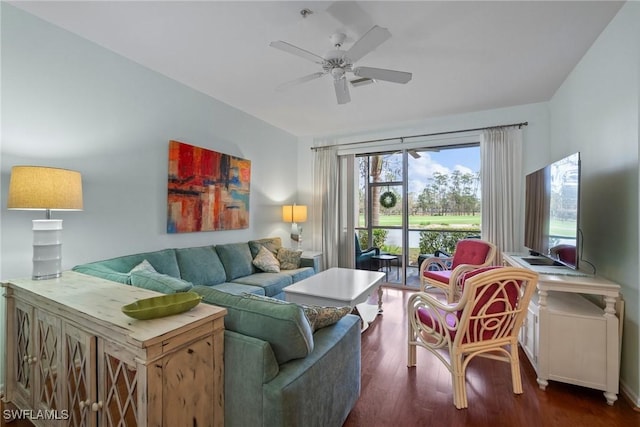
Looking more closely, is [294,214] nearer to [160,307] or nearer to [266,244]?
[266,244]

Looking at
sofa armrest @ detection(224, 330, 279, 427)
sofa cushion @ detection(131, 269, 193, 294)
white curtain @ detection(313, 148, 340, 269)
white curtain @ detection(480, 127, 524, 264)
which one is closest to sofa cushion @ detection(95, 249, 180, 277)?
sofa cushion @ detection(131, 269, 193, 294)

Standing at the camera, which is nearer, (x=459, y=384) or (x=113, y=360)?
(x=113, y=360)

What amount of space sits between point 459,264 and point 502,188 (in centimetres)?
128

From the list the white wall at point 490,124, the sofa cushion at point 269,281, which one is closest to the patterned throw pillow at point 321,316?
the sofa cushion at point 269,281

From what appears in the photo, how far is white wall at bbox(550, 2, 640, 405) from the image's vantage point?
1.93m

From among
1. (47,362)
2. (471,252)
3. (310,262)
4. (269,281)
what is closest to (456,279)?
(471,252)

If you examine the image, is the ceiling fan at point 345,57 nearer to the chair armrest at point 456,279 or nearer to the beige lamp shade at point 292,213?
the chair armrest at point 456,279

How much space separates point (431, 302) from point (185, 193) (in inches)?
110

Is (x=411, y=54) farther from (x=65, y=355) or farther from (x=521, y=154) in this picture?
(x=65, y=355)

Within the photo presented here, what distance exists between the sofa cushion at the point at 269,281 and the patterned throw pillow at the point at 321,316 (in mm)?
1672

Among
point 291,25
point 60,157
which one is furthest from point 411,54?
point 60,157

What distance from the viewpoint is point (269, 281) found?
11.0ft

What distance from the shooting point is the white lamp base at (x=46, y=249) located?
6.06 feet

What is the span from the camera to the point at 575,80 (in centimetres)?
288
